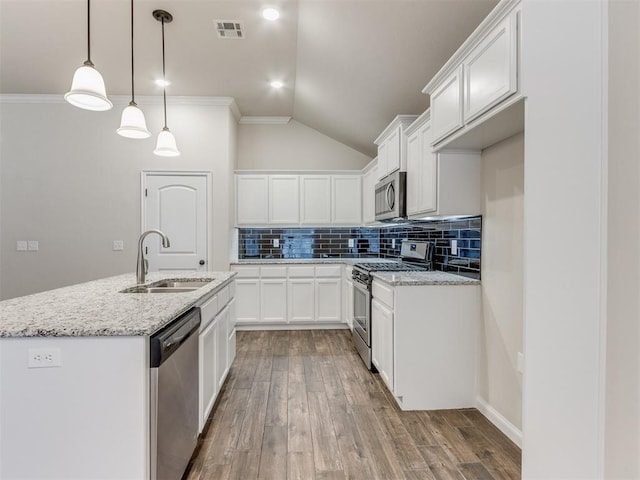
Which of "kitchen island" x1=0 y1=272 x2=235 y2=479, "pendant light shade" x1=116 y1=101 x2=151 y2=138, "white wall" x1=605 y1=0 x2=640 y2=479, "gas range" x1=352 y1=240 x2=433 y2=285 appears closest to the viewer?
"white wall" x1=605 y1=0 x2=640 y2=479

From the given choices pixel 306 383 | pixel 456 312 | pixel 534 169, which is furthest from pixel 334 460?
pixel 534 169

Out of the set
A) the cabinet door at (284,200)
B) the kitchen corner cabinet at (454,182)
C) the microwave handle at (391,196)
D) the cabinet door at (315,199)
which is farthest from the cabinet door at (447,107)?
the cabinet door at (284,200)

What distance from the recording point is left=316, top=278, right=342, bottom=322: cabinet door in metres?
4.41

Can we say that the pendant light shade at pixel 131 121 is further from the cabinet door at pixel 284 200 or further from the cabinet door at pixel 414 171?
the cabinet door at pixel 284 200

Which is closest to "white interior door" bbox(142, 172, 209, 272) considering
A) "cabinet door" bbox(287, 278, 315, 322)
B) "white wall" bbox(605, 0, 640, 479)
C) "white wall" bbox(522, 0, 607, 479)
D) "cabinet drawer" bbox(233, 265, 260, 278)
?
"cabinet drawer" bbox(233, 265, 260, 278)

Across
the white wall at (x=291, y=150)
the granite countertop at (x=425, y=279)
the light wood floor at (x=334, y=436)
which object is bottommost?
the light wood floor at (x=334, y=436)

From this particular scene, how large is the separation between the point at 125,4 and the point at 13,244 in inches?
A: 128

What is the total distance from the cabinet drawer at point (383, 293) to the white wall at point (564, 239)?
1452 mm

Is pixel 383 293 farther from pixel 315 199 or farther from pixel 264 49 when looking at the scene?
pixel 264 49

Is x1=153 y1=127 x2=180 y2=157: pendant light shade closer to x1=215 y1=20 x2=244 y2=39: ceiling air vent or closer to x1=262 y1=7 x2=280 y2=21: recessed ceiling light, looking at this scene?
x1=215 y1=20 x2=244 y2=39: ceiling air vent

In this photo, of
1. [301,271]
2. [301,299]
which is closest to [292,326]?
[301,299]

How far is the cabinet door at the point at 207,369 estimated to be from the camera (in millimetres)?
1929

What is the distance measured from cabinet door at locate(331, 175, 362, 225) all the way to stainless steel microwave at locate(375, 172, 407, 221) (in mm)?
1268

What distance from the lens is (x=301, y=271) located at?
14.4 feet
